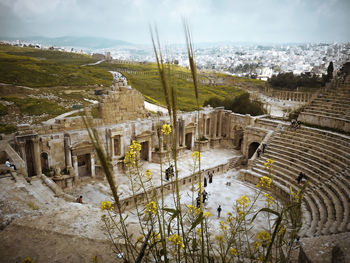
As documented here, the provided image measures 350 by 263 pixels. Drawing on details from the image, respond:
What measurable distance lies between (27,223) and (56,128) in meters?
10.5

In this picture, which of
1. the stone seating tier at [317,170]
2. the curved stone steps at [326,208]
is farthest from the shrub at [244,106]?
the curved stone steps at [326,208]

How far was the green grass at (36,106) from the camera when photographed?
2105cm

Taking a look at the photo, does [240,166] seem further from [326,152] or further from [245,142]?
[326,152]

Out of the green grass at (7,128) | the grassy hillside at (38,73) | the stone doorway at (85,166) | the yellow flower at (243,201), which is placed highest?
the grassy hillside at (38,73)

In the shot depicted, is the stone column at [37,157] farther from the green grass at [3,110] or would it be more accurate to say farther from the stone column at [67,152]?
the green grass at [3,110]

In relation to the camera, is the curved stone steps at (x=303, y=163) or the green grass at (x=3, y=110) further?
the green grass at (x=3, y=110)

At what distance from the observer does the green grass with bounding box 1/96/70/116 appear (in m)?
21.0

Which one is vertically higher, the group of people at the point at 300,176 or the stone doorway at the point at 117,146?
the stone doorway at the point at 117,146

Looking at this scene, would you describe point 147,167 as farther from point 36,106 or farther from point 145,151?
point 36,106

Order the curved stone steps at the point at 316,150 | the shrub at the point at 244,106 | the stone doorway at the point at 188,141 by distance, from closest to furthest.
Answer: the curved stone steps at the point at 316,150 < the stone doorway at the point at 188,141 < the shrub at the point at 244,106

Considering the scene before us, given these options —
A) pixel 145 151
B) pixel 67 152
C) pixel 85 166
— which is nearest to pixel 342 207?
pixel 145 151

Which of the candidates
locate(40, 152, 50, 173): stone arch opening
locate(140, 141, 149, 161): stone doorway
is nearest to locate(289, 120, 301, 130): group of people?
locate(140, 141, 149, 161): stone doorway

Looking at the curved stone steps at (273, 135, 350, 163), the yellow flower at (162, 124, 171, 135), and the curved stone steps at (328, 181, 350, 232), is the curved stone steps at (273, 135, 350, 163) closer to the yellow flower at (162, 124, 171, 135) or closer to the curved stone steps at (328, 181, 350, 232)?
the curved stone steps at (328, 181, 350, 232)

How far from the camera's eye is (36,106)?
72.4 feet
